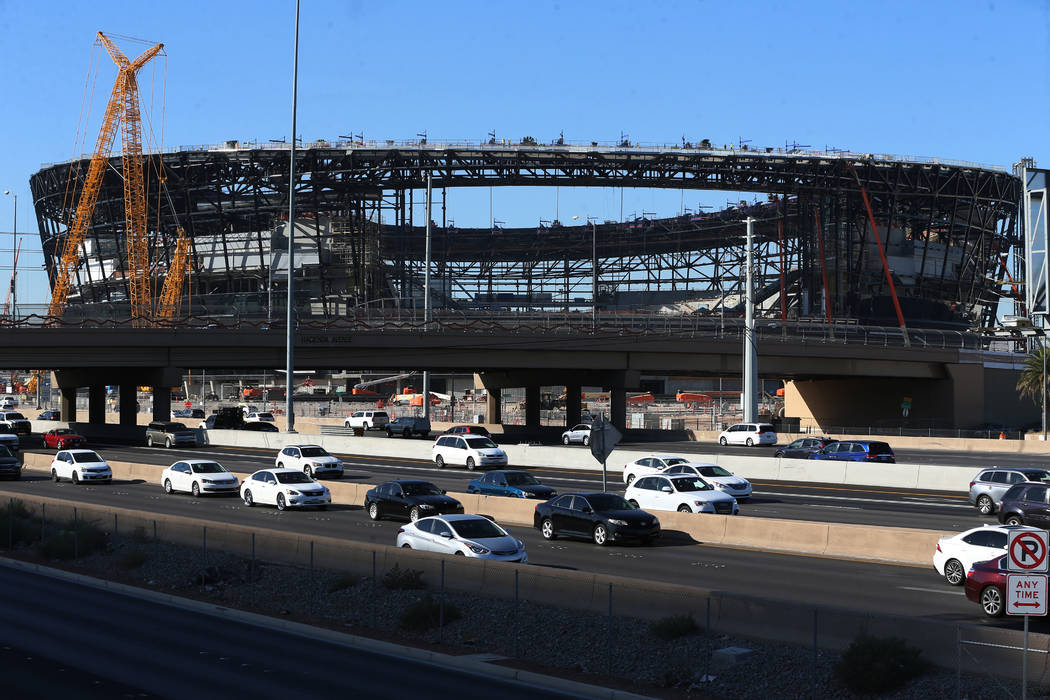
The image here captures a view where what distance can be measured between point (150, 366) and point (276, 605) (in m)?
55.5

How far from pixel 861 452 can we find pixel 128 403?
5796 cm

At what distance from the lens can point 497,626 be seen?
19.2m

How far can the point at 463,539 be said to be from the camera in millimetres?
24906

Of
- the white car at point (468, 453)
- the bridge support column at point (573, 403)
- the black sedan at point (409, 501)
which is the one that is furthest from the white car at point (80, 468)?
the bridge support column at point (573, 403)

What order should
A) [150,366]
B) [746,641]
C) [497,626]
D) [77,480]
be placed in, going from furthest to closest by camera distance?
[150,366]
[77,480]
[497,626]
[746,641]

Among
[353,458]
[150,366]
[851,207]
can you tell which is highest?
[851,207]

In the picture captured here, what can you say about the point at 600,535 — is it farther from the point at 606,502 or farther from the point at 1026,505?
the point at 1026,505

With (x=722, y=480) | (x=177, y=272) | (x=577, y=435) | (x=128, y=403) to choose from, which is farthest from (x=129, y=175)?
(x=722, y=480)

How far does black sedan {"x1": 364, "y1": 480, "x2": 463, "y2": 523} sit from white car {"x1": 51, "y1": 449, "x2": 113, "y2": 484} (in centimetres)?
1854

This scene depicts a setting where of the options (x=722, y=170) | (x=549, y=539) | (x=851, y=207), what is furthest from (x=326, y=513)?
(x=851, y=207)

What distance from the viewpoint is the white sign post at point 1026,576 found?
12602 mm

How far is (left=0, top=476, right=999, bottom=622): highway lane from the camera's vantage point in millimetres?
21203

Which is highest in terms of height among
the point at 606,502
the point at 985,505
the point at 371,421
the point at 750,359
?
the point at 750,359

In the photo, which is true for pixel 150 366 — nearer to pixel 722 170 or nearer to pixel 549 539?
pixel 549 539
